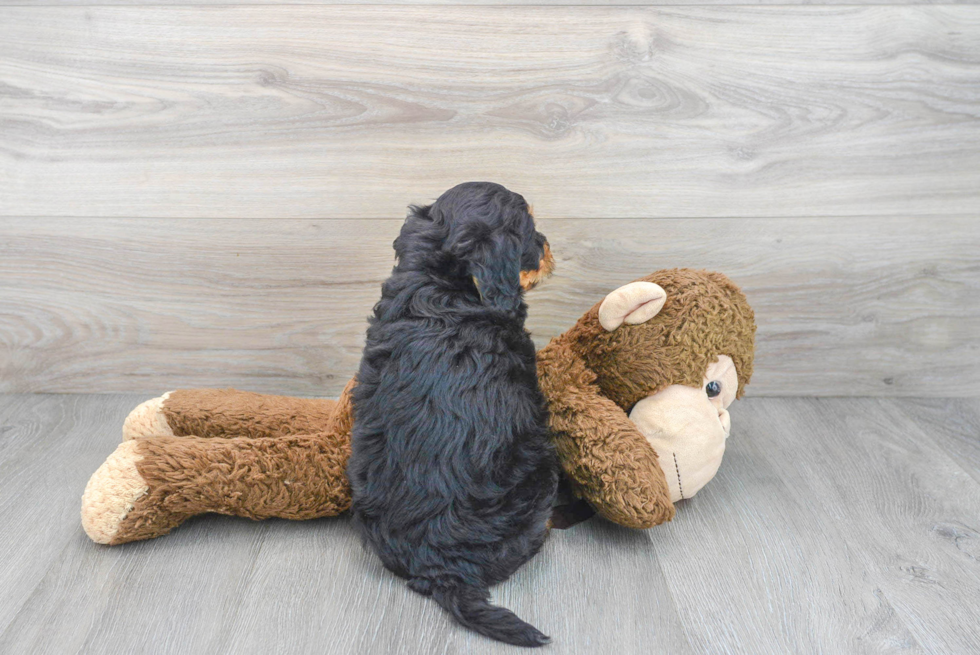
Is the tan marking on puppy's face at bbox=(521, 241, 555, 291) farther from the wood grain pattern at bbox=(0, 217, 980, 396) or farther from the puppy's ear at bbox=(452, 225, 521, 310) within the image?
the wood grain pattern at bbox=(0, 217, 980, 396)

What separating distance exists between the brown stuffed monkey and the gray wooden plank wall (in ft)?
0.95

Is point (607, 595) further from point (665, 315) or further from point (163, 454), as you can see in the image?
point (163, 454)

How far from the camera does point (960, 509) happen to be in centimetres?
121

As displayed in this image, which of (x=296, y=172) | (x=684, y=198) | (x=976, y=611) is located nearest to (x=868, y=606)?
(x=976, y=611)

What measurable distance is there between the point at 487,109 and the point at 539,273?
18.9 inches

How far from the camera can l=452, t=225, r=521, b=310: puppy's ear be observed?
0.96 meters

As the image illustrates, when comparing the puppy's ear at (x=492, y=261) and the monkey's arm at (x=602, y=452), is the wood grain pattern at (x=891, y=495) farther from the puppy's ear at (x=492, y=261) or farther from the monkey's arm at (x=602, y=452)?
the puppy's ear at (x=492, y=261)

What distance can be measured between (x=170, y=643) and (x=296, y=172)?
85cm

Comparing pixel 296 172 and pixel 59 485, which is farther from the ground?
pixel 296 172

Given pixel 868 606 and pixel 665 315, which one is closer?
pixel 868 606

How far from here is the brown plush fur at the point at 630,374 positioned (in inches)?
41.7

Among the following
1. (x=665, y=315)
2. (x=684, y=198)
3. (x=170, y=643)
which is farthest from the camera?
(x=684, y=198)

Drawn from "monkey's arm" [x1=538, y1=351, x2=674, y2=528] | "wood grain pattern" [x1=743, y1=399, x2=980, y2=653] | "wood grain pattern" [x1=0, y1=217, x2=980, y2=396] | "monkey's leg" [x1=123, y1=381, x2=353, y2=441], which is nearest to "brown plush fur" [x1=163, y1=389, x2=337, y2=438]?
"monkey's leg" [x1=123, y1=381, x2=353, y2=441]

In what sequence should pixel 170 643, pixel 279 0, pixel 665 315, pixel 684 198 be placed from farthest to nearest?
pixel 684 198
pixel 279 0
pixel 665 315
pixel 170 643
